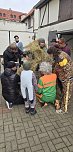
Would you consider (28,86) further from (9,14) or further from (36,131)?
(9,14)

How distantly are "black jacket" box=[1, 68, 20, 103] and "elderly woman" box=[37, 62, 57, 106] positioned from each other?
2.03ft

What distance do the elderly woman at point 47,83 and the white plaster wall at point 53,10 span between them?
630 cm

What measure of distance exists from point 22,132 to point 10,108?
1.09m

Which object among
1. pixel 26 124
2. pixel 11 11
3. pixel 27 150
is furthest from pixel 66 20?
pixel 11 11

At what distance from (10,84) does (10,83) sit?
27mm

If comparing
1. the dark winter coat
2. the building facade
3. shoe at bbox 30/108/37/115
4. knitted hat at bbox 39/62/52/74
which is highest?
the building facade

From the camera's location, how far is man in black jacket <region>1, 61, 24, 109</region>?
398cm

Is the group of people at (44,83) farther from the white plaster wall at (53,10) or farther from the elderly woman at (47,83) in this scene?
the white plaster wall at (53,10)

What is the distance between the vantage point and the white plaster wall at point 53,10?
30.7ft

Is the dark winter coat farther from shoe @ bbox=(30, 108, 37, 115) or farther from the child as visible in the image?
shoe @ bbox=(30, 108, 37, 115)

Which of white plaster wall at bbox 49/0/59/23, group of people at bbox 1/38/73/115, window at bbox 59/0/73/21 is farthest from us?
white plaster wall at bbox 49/0/59/23

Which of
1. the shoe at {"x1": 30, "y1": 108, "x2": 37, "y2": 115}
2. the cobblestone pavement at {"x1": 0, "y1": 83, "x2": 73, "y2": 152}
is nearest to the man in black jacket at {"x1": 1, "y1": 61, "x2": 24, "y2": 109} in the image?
the cobblestone pavement at {"x1": 0, "y1": 83, "x2": 73, "y2": 152}

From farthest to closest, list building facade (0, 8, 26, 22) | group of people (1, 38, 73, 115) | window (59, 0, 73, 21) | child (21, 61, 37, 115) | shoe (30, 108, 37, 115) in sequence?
building facade (0, 8, 26, 22) < window (59, 0, 73, 21) < shoe (30, 108, 37, 115) < group of people (1, 38, 73, 115) < child (21, 61, 37, 115)

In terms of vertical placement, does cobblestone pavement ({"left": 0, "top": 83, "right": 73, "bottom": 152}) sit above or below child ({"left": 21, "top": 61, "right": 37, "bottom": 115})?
below
